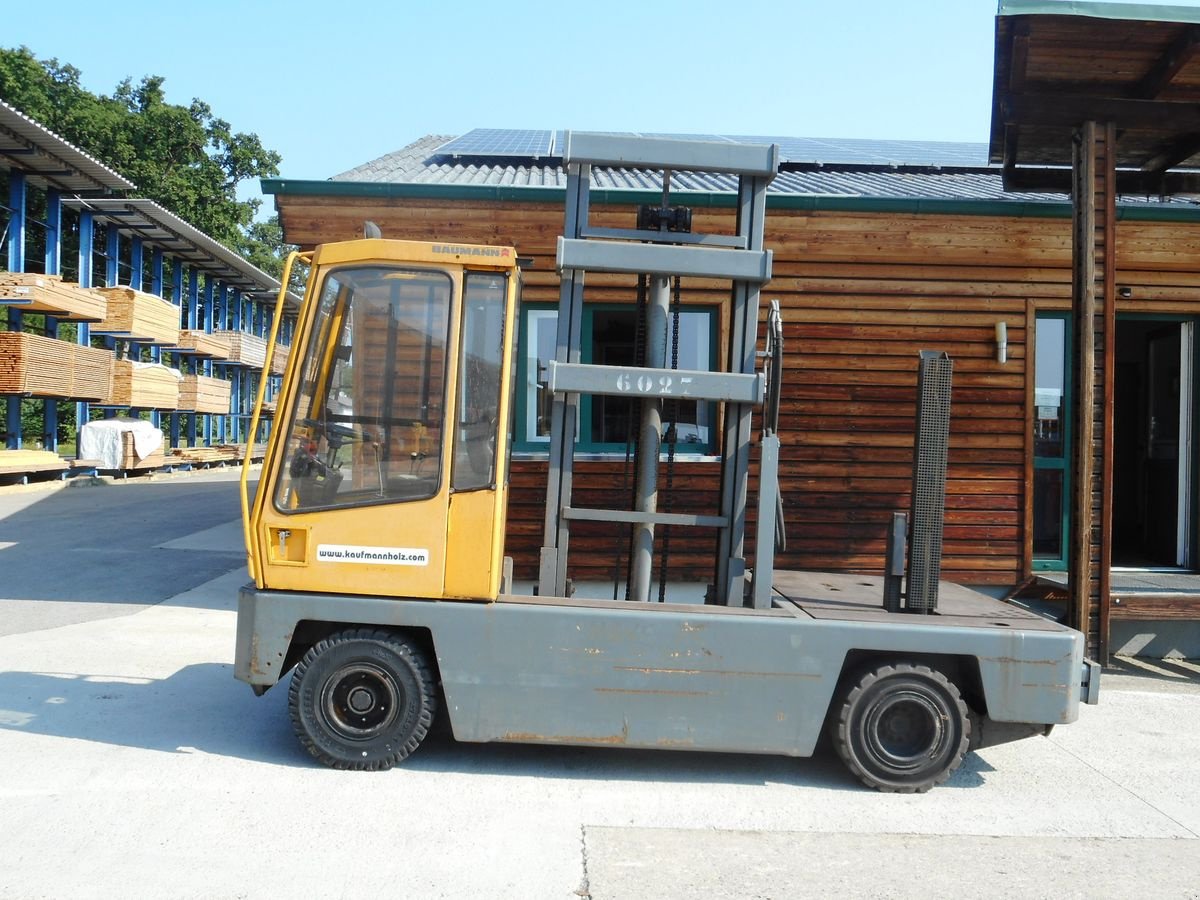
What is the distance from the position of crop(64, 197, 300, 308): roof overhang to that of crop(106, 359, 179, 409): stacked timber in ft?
13.1

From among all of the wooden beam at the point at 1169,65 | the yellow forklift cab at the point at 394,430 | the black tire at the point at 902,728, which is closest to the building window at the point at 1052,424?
the wooden beam at the point at 1169,65

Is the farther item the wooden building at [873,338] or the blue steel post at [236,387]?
the blue steel post at [236,387]

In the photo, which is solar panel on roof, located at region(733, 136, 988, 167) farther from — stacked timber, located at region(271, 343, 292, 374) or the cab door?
the cab door

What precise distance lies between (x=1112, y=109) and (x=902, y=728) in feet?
18.2

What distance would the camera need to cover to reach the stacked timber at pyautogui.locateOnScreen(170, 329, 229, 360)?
99.1 ft

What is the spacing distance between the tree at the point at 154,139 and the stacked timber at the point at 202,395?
55.3 feet

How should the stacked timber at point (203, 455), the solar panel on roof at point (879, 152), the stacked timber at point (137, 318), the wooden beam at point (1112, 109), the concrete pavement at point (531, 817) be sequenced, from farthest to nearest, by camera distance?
the stacked timber at point (203, 455)
the stacked timber at point (137, 318)
the solar panel on roof at point (879, 152)
the wooden beam at point (1112, 109)
the concrete pavement at point (531, 817)

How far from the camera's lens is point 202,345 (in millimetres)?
31188

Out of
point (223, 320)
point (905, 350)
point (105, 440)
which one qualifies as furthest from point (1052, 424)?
point (223, 320)

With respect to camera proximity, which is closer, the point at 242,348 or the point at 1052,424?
the point at 1052,424

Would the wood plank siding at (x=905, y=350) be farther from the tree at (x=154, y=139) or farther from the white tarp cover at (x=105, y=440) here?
the tree at (x=154, y=139)

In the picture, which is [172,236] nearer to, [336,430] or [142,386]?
[142,386]

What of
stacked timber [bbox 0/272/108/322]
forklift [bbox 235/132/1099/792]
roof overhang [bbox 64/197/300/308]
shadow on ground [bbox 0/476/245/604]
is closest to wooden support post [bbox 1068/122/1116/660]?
forklift [bbox 235/132/1099/792]

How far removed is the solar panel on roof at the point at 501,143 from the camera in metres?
10.9
